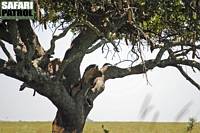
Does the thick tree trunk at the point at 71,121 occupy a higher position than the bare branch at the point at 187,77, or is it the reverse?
the bare branch at the point at 187,77

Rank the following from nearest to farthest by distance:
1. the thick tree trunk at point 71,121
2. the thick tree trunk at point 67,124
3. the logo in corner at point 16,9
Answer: the logo in corner at point 16,9, the thick tree trunk at point 71,121, the thick tree trunk at point 67,124

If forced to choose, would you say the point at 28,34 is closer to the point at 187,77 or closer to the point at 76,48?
the point at 76,48

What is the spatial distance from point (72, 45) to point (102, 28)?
153cm

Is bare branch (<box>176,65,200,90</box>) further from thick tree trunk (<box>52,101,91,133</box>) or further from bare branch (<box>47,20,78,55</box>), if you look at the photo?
bare branch (<box>47,20,78,55</box>)

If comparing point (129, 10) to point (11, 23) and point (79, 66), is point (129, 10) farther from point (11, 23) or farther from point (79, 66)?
point (79, 66)

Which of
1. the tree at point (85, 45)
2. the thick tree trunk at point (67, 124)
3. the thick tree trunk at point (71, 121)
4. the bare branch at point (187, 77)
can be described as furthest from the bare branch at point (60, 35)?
the bare branch at point (187, 77)

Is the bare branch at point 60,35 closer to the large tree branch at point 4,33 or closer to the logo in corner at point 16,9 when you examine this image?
the logo in corner at point 16,9

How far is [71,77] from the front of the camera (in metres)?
16.1

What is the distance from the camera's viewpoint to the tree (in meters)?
13.4

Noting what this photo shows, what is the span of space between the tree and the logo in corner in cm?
65

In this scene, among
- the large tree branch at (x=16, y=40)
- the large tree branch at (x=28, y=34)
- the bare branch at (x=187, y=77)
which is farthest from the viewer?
the bare branch at (x=187, y=77)

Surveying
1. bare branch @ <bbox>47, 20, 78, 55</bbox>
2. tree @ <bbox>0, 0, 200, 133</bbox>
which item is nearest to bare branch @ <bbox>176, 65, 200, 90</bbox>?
tree @ <bbox>0, 0, 200, 133</bbox>

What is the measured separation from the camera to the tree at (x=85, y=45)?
1335cm

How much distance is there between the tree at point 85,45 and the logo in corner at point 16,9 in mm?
655
